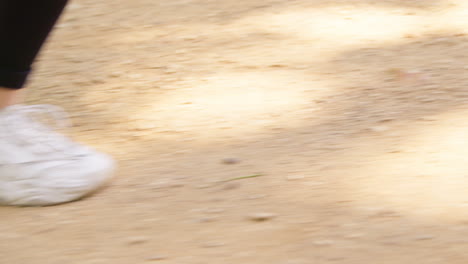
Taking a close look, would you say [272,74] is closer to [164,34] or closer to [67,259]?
[164,34]

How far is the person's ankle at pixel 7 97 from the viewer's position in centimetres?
126

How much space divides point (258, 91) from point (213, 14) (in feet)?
2.40

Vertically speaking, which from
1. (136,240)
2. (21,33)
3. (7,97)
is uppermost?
(21,33)

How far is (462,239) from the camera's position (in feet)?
3.56

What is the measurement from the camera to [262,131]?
1.61m

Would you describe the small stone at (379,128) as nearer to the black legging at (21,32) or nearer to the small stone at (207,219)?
the small stone at (207,219)

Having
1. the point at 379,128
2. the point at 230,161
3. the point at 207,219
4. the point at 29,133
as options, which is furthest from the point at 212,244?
the point at 379,128

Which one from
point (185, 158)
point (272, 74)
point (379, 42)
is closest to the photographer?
point (185, 158)

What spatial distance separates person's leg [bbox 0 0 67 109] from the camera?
1182mm

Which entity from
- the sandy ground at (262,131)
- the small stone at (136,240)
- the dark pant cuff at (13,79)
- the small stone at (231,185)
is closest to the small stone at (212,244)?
Answer: the sandy ground at (262,131)

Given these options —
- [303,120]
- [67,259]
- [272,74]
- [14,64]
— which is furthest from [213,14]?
[67,259]

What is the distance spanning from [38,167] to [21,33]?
0.27 metres

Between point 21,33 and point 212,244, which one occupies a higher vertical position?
point 21,33

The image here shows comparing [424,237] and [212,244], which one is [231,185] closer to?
[212,244]
